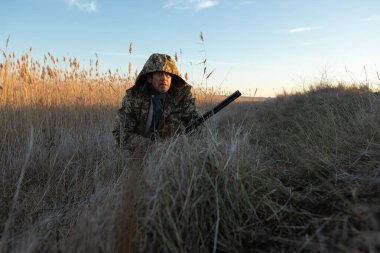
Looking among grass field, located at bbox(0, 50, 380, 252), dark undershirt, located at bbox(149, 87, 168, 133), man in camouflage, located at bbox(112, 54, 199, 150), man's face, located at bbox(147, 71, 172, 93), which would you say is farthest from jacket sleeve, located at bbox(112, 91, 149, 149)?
grass field, located at bbox(0, 50, 380, 252)

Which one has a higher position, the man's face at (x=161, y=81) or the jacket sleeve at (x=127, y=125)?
the man's face at (x=161, y=81)

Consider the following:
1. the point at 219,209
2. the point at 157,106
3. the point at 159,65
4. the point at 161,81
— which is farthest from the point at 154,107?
the point at 219,209

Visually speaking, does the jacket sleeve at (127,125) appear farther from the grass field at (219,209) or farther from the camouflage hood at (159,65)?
the grass field at (219,209)

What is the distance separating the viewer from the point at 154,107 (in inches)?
122

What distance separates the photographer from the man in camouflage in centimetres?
302

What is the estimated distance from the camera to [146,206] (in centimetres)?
115

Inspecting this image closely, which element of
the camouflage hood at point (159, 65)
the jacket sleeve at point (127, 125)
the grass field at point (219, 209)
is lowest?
the grass field at point (219, 209)

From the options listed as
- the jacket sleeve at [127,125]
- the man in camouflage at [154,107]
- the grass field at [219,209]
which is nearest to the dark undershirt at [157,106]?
the man in camouflage at [154,107]

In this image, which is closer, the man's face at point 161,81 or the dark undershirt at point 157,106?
the man's face at point 161,81

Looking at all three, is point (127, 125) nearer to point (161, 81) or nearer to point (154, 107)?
point (154, 107)

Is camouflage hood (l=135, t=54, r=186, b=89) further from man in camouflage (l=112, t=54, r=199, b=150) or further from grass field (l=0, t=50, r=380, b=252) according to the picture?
grass field (l=0, t=50, r=380, b=252)

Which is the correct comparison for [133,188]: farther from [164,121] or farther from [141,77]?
[141,77]

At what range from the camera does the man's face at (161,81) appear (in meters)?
3.01

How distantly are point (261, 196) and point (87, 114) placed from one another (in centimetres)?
403
